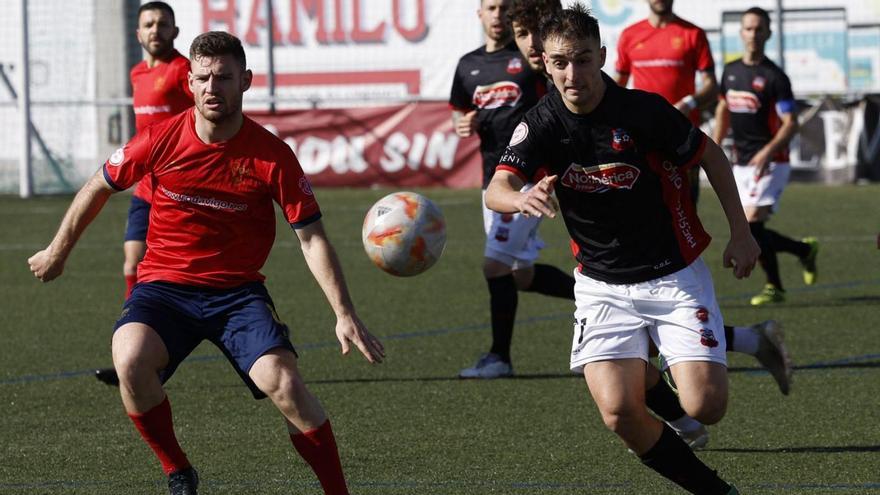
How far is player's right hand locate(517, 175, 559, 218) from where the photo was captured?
15.9 ft

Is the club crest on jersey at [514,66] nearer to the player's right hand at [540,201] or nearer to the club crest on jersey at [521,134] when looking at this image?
the club crest on jersey at [521,134]

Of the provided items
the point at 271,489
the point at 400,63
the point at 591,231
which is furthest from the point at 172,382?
the point at 400,63

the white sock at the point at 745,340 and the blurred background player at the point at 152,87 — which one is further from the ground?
the blurred background player at the point at 152,87

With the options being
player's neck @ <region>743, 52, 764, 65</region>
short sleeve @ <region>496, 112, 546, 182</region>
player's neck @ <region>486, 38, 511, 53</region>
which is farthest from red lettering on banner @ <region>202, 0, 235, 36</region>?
short sleeve @ <region>496, 112, 546, 182</region>

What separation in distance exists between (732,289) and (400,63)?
65.7 ft

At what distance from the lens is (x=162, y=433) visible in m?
5.61

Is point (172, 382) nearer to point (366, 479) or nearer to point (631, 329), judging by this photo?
point (366, 479)

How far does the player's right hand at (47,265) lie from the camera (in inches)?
222

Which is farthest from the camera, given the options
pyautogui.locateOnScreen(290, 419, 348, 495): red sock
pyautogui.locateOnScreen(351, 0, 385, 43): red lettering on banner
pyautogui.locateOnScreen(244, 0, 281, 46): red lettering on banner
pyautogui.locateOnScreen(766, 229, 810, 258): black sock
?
pyautogui.locateOnScreen(244, 0, 281, 46): red lettering on banner

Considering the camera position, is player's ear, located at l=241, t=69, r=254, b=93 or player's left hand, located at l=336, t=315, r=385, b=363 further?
player's ear, located at l=241, t=69, r=254, b=93

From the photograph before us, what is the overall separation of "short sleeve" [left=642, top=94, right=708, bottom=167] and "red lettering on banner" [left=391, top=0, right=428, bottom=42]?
26184mm

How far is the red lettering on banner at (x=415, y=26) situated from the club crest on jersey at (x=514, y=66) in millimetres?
22943

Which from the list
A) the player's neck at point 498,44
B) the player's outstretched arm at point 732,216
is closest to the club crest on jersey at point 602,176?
the player's outstretched arm at point 732,216

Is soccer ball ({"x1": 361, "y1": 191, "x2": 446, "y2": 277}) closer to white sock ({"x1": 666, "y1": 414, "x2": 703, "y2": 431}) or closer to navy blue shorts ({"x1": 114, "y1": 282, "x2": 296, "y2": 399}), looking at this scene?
navy blue shorts ({"x1": 114, "y1": 282, "x2": 296, "y2": 399})
